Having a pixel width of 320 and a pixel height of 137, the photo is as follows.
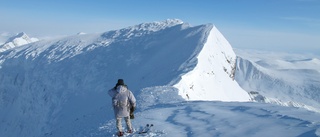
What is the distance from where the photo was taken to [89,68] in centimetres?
5541

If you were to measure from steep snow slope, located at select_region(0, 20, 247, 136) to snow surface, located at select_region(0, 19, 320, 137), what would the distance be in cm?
16

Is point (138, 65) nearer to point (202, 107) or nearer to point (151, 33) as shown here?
point (151, 33)

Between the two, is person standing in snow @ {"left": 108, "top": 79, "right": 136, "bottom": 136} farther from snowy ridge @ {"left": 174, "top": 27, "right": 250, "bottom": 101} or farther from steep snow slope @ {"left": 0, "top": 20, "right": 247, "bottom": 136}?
steep snow slope @ {"left": 0, "top": 20, "right": 247, "bottom": 136}

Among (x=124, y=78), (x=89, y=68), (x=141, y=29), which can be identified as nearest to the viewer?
(x=124, y=78)

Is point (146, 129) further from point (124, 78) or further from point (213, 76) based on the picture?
point (124, 78)

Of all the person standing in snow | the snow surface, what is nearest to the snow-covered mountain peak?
the snow surface

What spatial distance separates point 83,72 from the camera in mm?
54969

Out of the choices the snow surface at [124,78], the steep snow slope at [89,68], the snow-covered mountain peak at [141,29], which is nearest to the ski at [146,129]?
the snow surface at [124,78]

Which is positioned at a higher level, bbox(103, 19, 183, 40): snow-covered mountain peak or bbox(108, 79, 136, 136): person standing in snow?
bbox(103, 19, 183, 40): snow-covered mountain peak

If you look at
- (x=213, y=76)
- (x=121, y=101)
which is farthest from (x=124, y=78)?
(x=121, y=101)

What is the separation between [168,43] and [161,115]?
39718 millimetres

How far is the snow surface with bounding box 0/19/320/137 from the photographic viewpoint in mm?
15148

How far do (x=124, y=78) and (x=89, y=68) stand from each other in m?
9.26

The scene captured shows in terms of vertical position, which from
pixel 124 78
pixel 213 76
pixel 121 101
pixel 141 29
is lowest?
pixel 213 76
